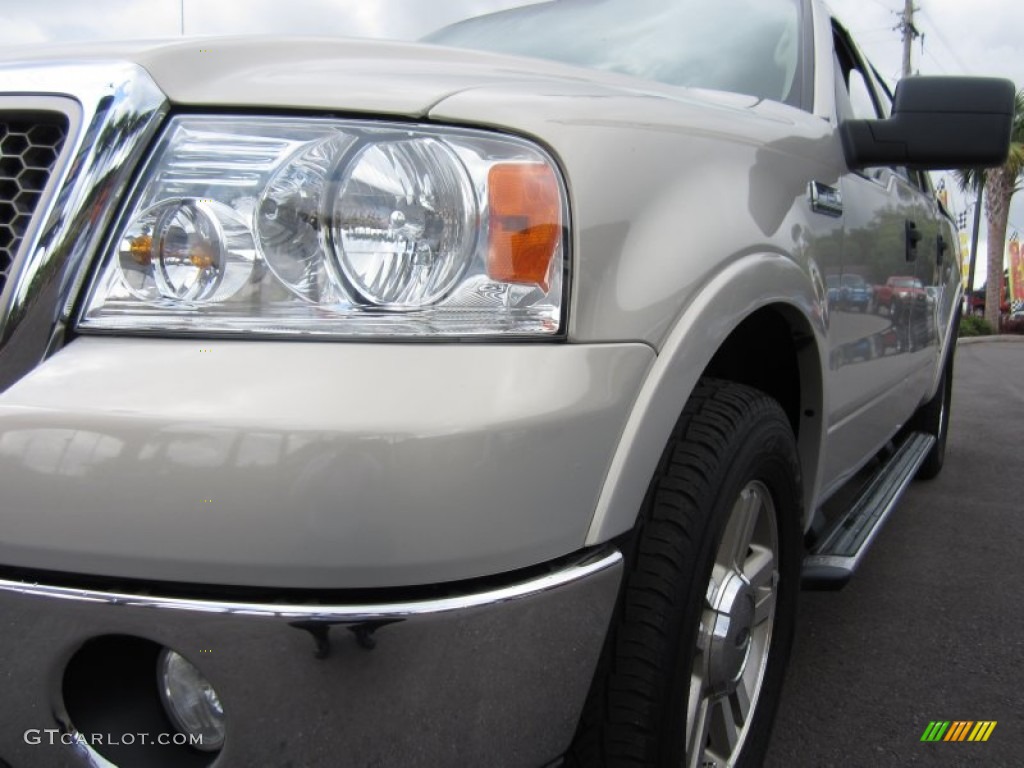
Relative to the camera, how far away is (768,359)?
6.32 feet

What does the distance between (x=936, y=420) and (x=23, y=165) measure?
421 centimetres

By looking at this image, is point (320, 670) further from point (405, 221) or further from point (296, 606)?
point (405, 221)

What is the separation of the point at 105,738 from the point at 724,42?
81.7 inches

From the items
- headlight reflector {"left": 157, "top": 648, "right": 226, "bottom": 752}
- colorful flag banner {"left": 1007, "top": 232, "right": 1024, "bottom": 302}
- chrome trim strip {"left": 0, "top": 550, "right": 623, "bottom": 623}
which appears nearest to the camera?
chrome trim strip {"left": 0, "top": 550, "right": 623, "bottom": 623}

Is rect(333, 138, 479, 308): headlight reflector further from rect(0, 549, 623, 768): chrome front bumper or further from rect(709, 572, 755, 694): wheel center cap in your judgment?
rect(709, 572, 755, 694): wheel center cap

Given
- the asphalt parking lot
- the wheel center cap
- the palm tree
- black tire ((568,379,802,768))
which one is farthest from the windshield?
the palm tree

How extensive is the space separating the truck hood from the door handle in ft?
5.71

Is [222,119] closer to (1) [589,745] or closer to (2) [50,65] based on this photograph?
(2) [50,65]

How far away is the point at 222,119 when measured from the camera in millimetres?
1150

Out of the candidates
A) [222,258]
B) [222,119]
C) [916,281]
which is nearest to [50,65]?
[222,119]

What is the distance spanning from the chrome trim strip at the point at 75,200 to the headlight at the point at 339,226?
3 cm

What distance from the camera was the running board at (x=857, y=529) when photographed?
6.61 feet

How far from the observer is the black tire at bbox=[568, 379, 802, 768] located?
125 centimetres

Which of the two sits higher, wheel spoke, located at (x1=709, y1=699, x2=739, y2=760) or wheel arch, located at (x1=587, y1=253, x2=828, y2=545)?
wheel arch, located at (x1=587, y1=253, x2=828, y2=545)
